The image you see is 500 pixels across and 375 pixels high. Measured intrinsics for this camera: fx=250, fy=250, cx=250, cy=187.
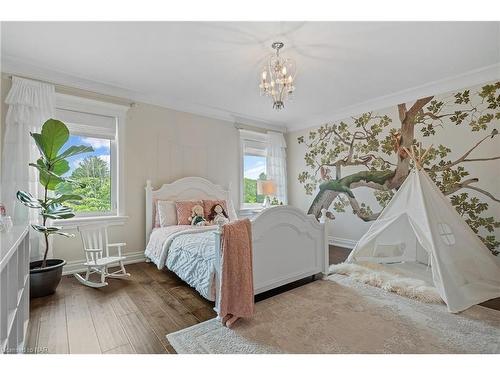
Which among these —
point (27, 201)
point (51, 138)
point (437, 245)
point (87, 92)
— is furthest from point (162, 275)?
point (437, 245)

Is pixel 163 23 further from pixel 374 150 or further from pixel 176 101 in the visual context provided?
pixel 374 150

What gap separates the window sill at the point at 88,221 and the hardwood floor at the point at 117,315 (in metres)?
0.70

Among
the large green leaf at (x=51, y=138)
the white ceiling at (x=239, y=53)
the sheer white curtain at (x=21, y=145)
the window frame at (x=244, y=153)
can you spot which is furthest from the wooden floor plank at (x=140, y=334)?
the window frame at (x=244, y=153)

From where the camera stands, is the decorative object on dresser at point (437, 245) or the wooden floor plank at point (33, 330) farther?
the decorative object on dresser at point (437, 245)

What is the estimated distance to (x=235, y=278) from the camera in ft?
7.09

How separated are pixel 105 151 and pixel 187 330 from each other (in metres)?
3.03

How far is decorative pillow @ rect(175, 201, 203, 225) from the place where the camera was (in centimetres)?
386

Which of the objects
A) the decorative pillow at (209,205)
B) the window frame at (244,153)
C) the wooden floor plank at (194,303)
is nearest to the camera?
the wooden floor plank at (194,303)

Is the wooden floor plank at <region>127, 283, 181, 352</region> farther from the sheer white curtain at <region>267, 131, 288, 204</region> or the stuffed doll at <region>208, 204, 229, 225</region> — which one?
the sheer white curtain at <region>267, 131, 288, 204</region>

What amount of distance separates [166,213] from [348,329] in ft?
9.53

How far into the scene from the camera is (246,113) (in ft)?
16.6

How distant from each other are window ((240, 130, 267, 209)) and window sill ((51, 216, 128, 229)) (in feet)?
7.60

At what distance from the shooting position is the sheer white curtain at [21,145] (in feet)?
9.66

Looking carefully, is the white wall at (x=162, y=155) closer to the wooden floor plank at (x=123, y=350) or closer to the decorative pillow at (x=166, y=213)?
the decorative pillow at (x=166, y=213)
